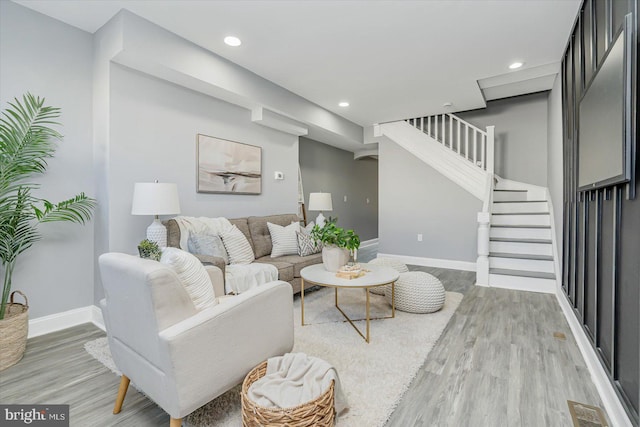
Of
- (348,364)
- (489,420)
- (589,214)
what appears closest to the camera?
(489,420)

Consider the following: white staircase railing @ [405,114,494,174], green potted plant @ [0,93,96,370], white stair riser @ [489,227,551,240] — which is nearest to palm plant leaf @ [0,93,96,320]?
green potted plant @ [0,93,96,370]

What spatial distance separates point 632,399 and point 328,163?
557 cm

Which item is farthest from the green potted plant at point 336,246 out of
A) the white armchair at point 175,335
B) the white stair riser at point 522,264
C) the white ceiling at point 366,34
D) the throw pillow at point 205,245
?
the white stair riser at point 522,264

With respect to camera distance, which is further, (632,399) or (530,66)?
(530,66)

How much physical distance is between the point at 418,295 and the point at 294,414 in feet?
6.50

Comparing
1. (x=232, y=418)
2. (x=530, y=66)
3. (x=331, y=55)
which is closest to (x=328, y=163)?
(x=331, y=55)

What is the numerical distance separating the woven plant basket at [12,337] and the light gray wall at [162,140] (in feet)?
2.51

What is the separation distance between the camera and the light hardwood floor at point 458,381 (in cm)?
153

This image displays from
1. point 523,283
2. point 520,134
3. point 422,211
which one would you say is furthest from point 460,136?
point 523,283

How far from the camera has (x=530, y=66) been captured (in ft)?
11.6

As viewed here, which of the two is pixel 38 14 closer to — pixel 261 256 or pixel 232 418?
pixel 261 256

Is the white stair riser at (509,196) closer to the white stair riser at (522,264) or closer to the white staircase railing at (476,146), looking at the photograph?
the white staircase railing at (476,146)

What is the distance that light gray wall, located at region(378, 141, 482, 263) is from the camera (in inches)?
198

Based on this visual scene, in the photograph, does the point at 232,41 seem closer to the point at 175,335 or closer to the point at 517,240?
the point at 175,335
